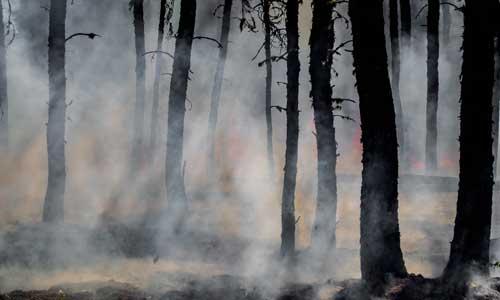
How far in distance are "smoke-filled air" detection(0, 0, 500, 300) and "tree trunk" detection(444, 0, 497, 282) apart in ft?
0.06

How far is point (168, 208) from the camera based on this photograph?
541 inches

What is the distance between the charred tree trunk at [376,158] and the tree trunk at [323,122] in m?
3.18

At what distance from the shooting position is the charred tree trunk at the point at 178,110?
1350 cm

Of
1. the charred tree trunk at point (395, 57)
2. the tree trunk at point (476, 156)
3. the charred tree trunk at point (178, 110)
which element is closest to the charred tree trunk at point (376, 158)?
the tree trunk at point (476, 156)

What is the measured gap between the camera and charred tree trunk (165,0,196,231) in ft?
44.3

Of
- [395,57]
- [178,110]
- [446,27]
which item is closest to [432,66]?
[395,57]

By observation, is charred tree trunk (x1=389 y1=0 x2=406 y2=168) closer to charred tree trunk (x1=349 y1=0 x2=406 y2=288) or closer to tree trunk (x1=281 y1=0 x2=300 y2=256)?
tree trunk (x1=281 y1=0 x2=300 y2=256)

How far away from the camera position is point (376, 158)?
24.1 feet

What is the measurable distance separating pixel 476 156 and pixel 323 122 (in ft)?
15.2

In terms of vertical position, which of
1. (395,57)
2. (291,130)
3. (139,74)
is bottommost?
(291,130)

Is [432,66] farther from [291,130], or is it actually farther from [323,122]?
[291,130]

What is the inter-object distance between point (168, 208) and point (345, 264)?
15.4ft

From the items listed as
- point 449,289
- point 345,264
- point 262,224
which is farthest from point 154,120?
point 449,289

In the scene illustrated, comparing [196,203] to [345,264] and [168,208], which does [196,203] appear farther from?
[345,264]
